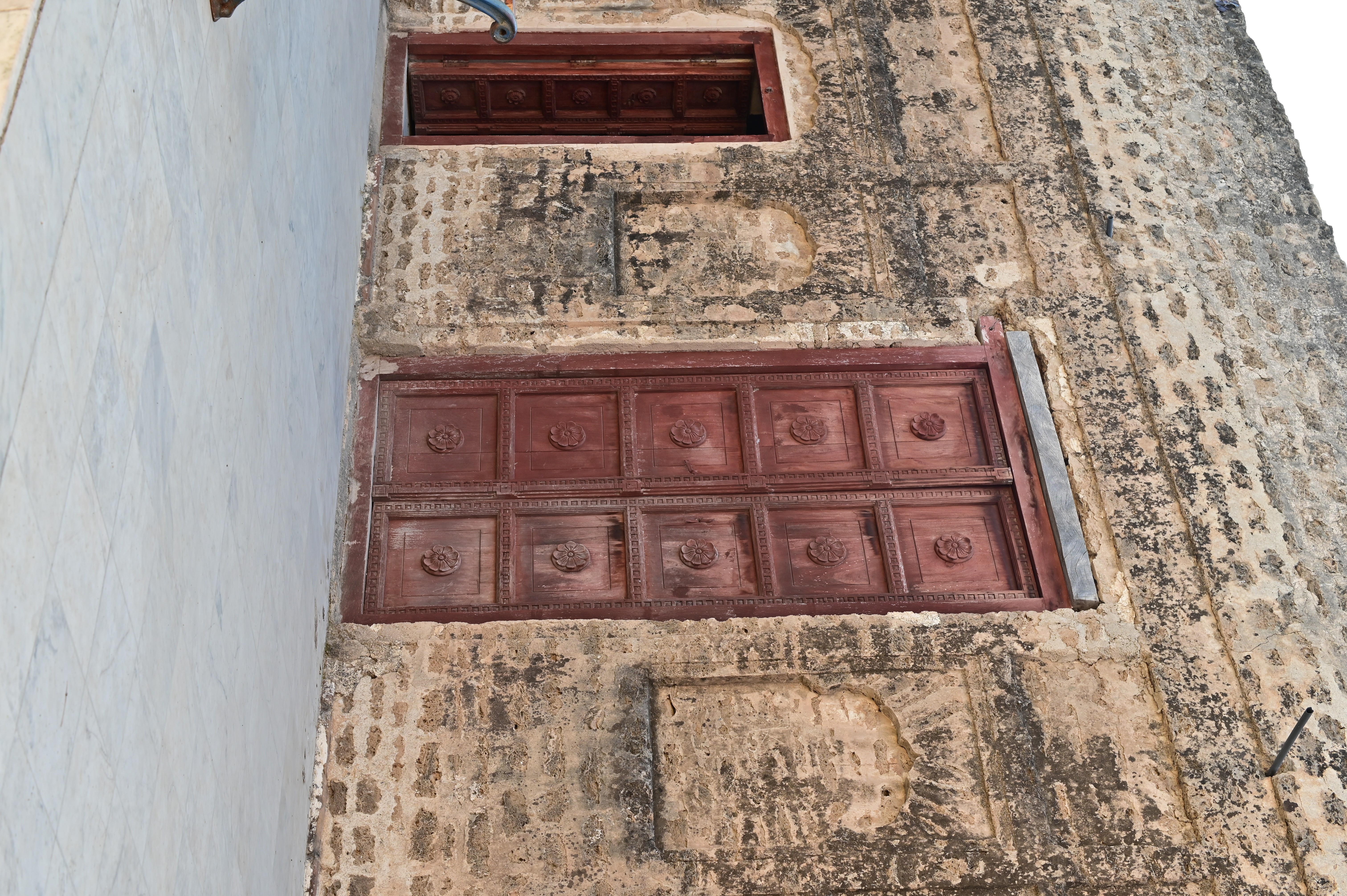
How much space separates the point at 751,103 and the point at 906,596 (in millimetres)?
3183

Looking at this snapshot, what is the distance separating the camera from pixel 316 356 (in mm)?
4348

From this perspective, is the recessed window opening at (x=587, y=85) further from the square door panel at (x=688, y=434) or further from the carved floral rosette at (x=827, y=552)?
the carved floral rosette at (x=827, y=552)

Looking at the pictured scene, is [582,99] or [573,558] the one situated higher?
[582,99]

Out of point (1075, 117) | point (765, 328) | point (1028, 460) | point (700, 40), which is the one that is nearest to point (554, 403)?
point (765, 328)

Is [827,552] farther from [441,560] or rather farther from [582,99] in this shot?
[582,99]

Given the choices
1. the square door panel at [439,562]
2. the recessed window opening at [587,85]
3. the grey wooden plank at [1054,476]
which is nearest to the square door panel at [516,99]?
the recessed window opening at [587,85]

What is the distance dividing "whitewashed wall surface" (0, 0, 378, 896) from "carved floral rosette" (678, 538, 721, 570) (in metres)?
1.47

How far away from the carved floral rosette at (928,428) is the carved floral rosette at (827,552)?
64 cm

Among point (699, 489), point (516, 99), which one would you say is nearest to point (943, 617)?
point (699, 489)

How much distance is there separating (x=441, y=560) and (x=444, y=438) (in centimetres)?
57

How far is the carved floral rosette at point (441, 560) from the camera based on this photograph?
4.81 m

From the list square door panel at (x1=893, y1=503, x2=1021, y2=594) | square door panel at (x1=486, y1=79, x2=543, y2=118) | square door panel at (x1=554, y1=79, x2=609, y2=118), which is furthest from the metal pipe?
square door panel at (x1=486, y1=79, x2=543, y2=118)

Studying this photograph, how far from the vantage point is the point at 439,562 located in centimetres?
482

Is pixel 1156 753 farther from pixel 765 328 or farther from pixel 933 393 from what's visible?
pixel 765 328
